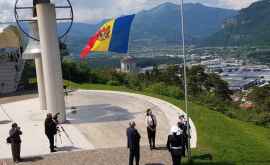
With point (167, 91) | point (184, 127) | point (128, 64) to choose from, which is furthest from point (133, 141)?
point (128, 64)

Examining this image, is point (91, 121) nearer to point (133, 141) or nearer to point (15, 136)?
point (15, 136)

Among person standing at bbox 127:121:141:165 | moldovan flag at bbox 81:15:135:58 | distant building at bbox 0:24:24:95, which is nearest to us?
person standing at bbox 127:121:141:165

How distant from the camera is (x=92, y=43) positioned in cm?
2236

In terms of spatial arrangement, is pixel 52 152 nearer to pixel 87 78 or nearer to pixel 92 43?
pixel 92 43

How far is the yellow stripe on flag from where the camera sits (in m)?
21.9

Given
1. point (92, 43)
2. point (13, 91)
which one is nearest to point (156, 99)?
point (92, 43)

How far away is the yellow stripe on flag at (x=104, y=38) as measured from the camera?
21.9m

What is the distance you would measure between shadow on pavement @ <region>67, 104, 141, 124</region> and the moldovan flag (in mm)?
4135

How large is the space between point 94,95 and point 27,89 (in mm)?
8476

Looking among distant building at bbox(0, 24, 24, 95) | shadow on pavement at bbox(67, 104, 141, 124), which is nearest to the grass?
shadow on pavement at bbox(67, 104, 141, 124)

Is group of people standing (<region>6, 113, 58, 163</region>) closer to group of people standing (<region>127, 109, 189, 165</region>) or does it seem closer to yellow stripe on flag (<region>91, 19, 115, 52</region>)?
group of people standing (<region>127, 109, 189, 165</region>)

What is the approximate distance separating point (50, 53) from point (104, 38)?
113 inches

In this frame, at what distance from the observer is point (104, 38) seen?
2209 cm

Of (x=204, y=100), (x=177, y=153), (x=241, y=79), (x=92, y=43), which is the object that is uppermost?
(x=92, y=43)
